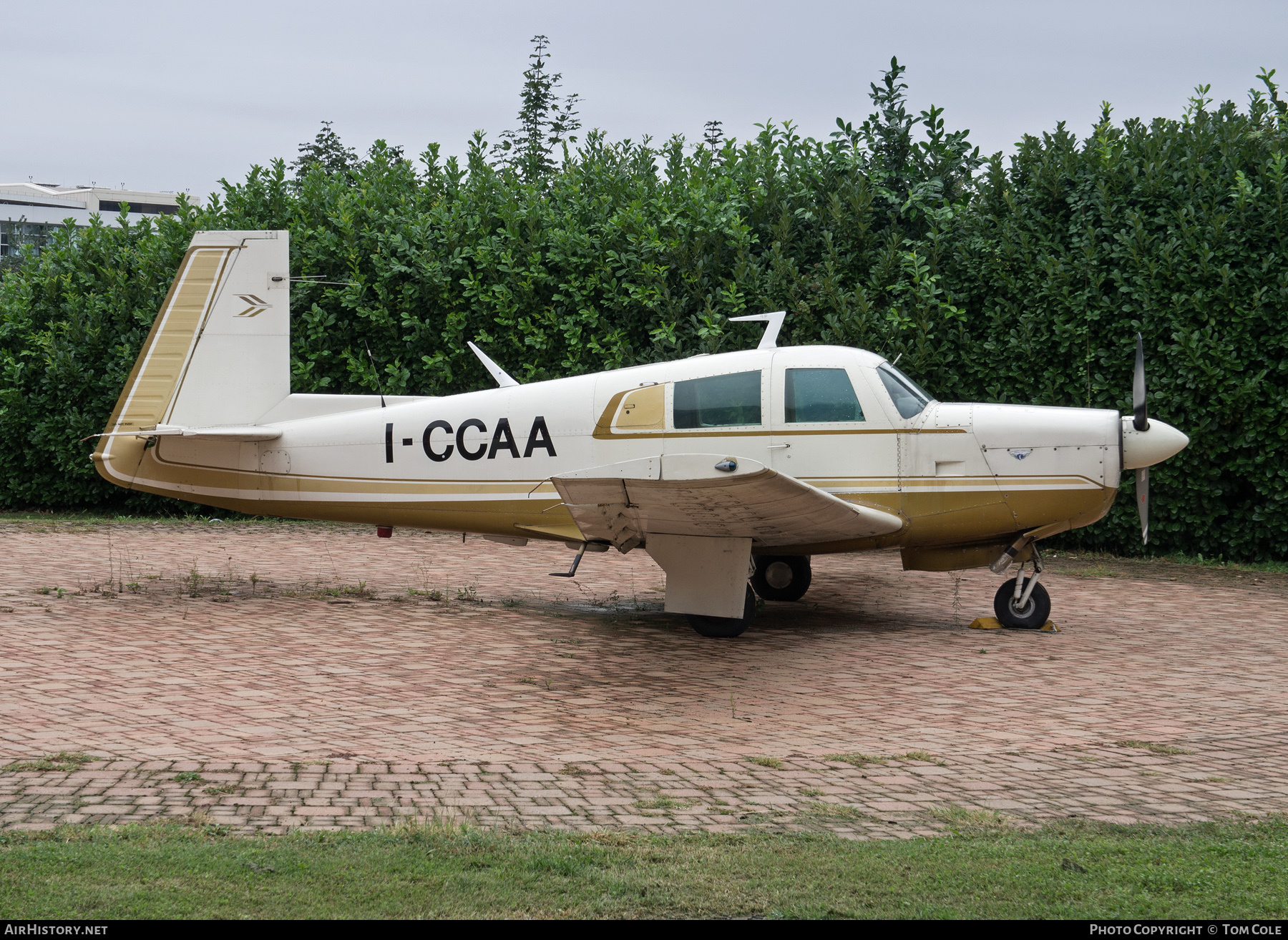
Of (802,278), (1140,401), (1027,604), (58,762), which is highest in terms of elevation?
(802,278)

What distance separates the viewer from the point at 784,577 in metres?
10.6

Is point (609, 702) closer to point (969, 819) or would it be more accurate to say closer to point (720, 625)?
point (720, 625)

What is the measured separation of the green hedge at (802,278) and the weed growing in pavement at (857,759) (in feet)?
27.6

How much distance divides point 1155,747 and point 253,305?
28.0ft

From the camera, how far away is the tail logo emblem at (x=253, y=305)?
10.4 metres

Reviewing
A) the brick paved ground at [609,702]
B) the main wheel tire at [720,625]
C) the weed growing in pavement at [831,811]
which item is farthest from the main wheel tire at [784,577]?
the weed growing in pavement at [831,811]

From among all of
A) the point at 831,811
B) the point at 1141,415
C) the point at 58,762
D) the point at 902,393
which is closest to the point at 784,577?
the point at 902,393

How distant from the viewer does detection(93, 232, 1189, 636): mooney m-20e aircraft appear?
332 inches

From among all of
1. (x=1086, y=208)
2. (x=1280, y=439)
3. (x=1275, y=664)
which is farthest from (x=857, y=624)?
(x=1086, y=208)

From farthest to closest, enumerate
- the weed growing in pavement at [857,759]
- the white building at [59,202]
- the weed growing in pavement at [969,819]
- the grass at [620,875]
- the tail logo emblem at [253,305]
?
the white building at [59,202] < the tail logo emblem at [253,305] < the weed growing in pavement at [857,759] < the weed growing in pavement at [969,819] < the grass at [620,875]

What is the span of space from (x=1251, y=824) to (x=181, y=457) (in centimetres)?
905

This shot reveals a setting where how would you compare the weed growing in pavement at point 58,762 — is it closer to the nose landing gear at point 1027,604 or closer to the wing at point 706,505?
the wing at point 706,505

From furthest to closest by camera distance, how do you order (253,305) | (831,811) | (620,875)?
(253,305) < (831,811) < (620,875)

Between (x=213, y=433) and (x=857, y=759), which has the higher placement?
(x=213, y=433)
